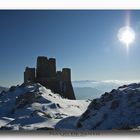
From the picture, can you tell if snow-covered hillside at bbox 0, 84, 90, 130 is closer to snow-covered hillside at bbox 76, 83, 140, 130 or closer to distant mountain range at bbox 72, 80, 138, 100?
snow-covered hillside at bbox 76, 83, 140, 130

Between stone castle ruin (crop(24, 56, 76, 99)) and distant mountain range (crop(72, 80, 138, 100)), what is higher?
stone castle ruin (crop(24, 56, 76, 99))

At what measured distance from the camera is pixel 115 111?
1609 cm

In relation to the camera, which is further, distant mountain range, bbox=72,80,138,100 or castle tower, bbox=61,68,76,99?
castle tower, bbox=61,68,76,99

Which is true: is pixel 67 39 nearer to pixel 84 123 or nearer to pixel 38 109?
pixel 84 123

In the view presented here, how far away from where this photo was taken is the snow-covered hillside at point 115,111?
1363 cm

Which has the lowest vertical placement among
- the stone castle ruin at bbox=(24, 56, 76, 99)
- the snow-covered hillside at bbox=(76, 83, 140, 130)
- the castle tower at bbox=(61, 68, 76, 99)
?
the snow-covered hillside at bbox=(76, 83, 140, 130)

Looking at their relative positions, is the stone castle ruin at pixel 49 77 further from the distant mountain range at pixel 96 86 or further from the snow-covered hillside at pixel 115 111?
the snow-covered hillside at pixel 115 111

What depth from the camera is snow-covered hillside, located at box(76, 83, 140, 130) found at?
44.7ft

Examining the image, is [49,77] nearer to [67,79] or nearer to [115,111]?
[67,79]

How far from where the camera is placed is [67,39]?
44.1ft

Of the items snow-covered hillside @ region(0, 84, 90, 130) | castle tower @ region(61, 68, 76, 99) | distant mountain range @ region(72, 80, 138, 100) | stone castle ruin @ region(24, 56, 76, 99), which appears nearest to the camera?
distant mountain range @ region(72, 80, 138, 100)

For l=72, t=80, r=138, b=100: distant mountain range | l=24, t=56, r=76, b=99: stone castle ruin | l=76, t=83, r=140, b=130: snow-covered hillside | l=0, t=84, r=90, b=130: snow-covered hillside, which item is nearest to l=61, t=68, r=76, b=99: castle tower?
l=24, t=56, r=76, b=99: stone castle ruin

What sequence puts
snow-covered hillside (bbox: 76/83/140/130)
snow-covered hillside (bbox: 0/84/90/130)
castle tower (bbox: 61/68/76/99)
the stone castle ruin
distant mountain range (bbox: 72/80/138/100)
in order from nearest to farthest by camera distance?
distant mountain range (bbox: 72/80/138/100), snow-covered hillside (bbox: 76/83/140/130), castle tower (bbox: 61/68/76/99), the stone castle ruin, snow-covered hillside (bbox: 0/84/90/130)
